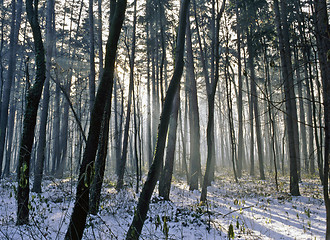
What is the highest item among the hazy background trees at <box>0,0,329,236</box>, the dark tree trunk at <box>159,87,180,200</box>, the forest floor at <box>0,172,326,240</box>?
the hazy background trees at <box>0,0,329,236</box>

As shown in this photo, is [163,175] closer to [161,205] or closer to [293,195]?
[161,205]

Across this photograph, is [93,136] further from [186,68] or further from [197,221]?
[186,68]

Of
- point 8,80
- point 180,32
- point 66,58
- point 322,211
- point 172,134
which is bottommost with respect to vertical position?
point 322,211

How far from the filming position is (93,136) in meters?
2.92

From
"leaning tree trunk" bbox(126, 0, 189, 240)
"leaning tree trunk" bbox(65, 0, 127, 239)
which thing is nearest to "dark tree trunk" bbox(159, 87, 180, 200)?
"leaning tree trunk" bbox(126, 0, 189, 240)

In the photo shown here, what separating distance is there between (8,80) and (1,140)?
138 inches

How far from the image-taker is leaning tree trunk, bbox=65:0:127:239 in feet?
9.04

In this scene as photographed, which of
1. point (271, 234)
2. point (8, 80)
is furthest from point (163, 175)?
point (8, 80)

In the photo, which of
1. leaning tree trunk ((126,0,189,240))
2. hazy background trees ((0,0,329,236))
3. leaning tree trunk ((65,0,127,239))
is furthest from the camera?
hazy background trees ((0,0,329,236))

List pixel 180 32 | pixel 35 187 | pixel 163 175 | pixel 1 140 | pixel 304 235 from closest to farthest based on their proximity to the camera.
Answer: pixel 180 32, pixel 304 235, pixel 163 175, pixel 35 187, pixel 1 140

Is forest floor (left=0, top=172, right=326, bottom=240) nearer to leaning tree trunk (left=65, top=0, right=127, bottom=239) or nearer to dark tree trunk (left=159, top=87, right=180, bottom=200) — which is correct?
dark tree trunk (left=159, top=87, right=180, bottom=200)

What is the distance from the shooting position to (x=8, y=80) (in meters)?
13.0

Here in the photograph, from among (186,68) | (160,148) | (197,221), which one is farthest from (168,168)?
(186,68)

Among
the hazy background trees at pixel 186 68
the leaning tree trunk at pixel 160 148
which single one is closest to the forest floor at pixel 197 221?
the leaning tree trunk at pixel 160 148
